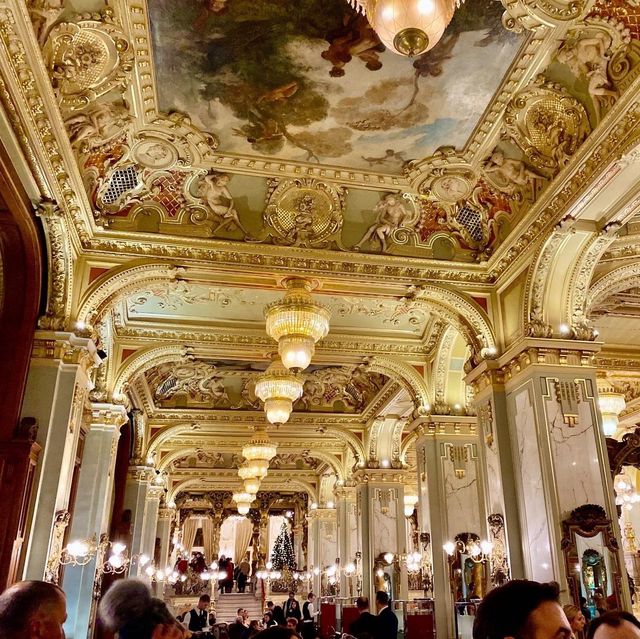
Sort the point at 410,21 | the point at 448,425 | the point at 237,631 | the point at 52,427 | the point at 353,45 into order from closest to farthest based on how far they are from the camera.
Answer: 1. the point at 410,21
2. the point at 353,45
3. the point at 52,427
4. the point at 237,631
5. the point at 448,425

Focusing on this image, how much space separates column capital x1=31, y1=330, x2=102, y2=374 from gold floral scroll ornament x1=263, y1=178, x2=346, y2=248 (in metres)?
2.97

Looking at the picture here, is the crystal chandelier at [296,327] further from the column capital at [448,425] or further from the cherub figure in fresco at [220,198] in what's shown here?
the column capital at [448,425]

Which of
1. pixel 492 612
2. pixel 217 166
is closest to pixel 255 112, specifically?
pixel 217 166

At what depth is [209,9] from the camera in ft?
20.0

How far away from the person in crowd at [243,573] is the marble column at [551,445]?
25.8 meters

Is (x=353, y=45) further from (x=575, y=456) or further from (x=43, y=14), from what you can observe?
(x=575, y=456)

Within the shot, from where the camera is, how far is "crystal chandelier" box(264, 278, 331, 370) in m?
8.20

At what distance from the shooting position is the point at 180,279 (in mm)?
8930

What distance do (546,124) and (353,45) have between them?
2.51 m

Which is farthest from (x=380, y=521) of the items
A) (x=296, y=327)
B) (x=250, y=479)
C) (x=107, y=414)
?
(x=296, y=327)

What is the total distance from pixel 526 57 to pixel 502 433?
191 inches

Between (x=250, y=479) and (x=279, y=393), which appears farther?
(x=250, y=479)

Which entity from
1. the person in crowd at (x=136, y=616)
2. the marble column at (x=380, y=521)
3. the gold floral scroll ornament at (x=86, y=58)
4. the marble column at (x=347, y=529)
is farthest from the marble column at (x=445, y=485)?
the person in crowd at (x=136, y=616)

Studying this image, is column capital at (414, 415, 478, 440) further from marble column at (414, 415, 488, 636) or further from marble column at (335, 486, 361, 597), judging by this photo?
marble column at (335, 486, 361, 597)
